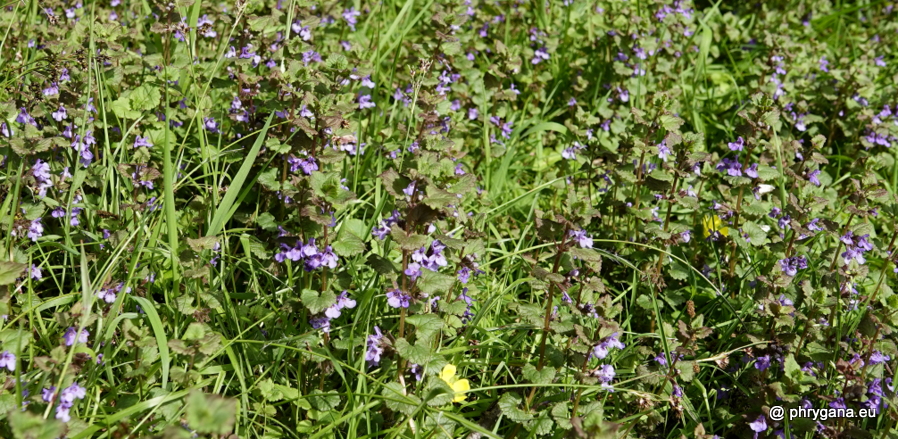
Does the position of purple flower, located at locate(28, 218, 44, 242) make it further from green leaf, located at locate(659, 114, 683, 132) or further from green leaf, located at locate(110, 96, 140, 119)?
green leaf, located at locate(659, 114, 683, 132)

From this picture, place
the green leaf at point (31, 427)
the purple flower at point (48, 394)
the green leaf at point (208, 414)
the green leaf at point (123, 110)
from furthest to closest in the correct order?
the green leaf at point (123, 110)
the purple flower at point (48, 394)
the green leaf at point (31, 427)
the green leaf at point (208, 414)

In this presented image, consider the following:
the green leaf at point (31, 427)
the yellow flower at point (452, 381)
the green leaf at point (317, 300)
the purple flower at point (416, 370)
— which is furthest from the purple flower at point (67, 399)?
the yellow flower at point (452, 381)

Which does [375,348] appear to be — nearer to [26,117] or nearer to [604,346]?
[604,346]

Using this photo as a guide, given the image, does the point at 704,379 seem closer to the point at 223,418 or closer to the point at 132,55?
the point at 223,418

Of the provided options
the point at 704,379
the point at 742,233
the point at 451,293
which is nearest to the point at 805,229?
the point at 742,233

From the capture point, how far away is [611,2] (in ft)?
16.4

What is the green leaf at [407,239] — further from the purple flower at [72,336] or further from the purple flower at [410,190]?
the purple flower at [72,336]

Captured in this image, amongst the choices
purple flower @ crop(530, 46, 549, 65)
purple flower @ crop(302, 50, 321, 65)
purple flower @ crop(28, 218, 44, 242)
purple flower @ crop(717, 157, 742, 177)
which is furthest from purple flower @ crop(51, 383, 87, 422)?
purple flower @ crop(530, 46, 549, 65)

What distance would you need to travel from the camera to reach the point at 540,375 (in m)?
2.79

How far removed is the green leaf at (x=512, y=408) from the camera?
9.14 feet

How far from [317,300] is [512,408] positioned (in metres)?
0.82

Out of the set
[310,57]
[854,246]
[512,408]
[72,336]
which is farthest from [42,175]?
[854,246]

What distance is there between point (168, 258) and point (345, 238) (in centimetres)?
92

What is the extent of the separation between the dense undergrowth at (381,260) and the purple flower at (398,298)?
2 centimetres
